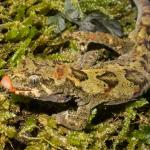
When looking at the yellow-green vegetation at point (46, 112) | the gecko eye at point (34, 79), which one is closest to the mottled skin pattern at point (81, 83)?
the gecko eye at point (34, 79)

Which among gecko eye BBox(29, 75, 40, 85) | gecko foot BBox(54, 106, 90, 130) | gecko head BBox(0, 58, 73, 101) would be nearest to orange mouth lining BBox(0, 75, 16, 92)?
gecko head BBox(0, 58, 73, 101)

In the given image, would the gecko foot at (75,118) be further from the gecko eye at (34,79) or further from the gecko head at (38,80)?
the gecko eye at (34,79)

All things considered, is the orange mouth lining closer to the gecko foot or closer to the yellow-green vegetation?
the yellow-green vegetation

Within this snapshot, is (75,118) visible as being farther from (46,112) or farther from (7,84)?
(7,84)

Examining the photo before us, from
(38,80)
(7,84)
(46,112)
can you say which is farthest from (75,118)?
(7,84)

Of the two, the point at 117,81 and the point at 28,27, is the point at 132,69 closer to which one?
the point at 117,81
